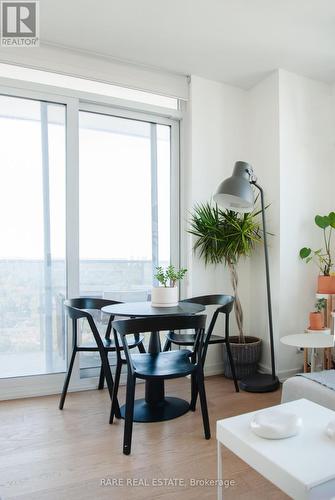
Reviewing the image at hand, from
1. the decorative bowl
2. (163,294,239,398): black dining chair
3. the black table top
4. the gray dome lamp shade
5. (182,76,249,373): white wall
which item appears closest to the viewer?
the decorative bowl

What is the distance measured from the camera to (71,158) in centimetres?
328

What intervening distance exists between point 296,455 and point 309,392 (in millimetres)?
722

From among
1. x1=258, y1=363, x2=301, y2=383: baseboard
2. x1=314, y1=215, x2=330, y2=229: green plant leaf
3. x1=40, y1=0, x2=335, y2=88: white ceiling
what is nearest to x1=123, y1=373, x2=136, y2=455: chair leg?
x1=258, y1=363, x2=301, y2=383: baseboard

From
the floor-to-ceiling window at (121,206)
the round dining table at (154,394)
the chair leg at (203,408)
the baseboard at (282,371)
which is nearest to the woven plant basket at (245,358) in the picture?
the baseboard at (282,371)

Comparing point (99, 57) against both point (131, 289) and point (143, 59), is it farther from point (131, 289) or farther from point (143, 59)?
point (131, 289)

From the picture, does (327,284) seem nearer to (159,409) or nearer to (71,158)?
(159,409)

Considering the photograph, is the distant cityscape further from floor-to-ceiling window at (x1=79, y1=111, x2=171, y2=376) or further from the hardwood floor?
the hardwood floor

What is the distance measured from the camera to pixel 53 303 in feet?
10.6

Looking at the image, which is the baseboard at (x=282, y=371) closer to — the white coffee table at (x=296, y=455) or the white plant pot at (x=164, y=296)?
the white plant pot at (x=164, y=296)

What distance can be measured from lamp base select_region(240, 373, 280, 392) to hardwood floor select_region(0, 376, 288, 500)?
0.16m

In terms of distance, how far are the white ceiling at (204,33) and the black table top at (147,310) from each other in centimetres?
219

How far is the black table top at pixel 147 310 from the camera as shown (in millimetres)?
2533

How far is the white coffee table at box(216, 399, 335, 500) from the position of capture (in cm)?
116

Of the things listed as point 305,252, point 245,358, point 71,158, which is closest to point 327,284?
point 305,252
